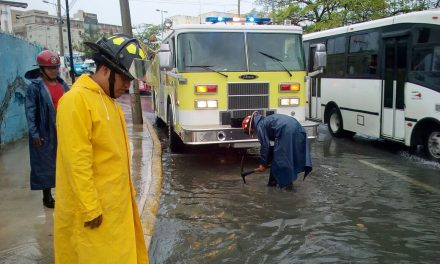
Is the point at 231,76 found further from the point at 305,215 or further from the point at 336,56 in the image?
the point at 336,56

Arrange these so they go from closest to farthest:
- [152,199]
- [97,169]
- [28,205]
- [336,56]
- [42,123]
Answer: [97,169] < [42,123] < [28,205] < [152,199] < [336,56]

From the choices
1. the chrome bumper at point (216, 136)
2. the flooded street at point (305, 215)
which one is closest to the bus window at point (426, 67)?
the flooded street at point (305, 215)

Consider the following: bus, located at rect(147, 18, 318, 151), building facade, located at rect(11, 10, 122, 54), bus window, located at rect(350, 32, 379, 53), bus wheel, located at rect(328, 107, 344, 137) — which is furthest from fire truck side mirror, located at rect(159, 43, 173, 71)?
building facade, located at rect(11, 10, 122, 54)

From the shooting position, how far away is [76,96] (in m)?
2.39

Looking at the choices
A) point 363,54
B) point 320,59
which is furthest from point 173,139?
point 363,54

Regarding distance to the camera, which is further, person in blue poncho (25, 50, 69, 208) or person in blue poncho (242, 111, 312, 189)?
person in blue poncho (242, 111, 312, 189)

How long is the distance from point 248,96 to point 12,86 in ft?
16.1

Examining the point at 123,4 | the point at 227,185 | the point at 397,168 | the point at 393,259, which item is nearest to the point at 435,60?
the point at 397,168

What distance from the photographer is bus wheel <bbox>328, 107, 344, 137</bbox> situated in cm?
1113

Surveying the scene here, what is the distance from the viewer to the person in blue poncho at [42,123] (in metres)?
4.61

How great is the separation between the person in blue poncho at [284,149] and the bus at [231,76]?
1225 millimetres

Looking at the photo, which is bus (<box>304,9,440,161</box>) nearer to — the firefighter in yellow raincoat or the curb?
the curb

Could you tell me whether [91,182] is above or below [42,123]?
below

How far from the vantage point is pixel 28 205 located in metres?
5.04
